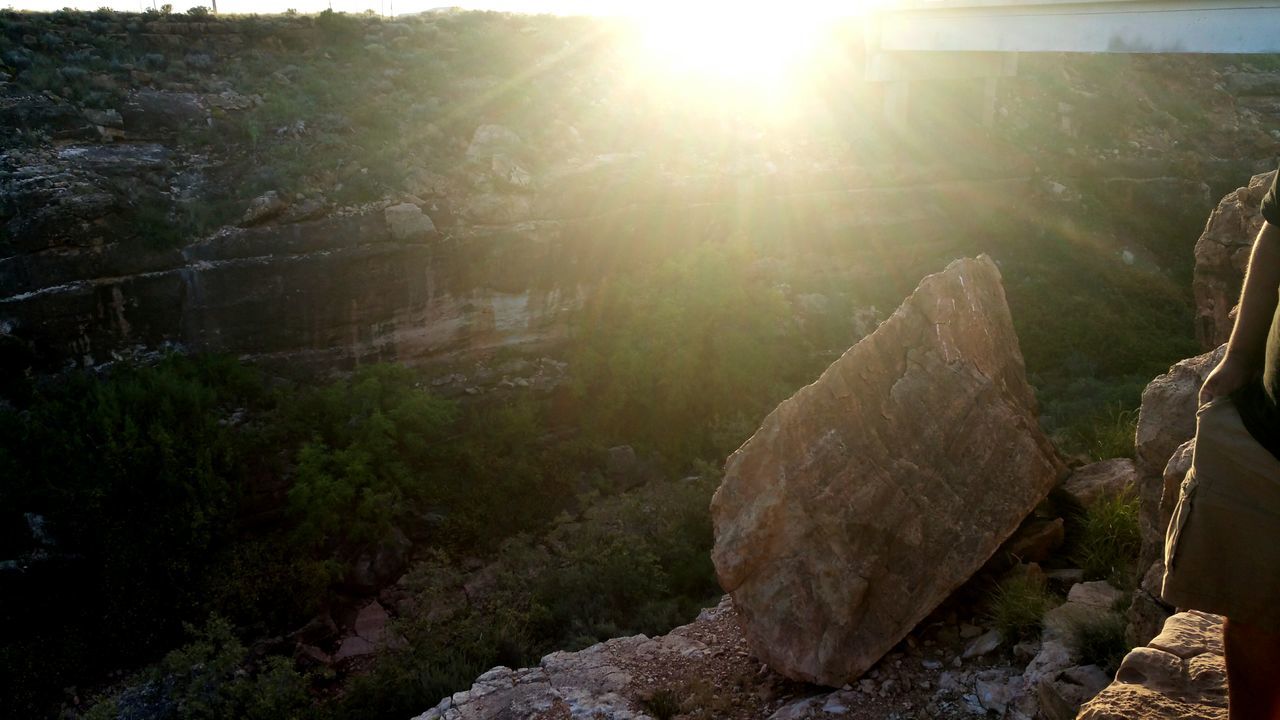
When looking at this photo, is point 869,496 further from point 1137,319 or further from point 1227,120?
point 1227,120

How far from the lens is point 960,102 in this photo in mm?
17234

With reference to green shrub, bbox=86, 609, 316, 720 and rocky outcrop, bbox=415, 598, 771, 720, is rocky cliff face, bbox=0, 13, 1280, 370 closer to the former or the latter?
green shrub, bbox=86, 609, 316, 720

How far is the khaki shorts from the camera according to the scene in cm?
216

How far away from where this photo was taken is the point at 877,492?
520 cm

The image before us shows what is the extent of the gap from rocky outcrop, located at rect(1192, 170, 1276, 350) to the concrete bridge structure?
12.6ft

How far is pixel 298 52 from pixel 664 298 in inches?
321

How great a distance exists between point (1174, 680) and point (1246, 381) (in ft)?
3.87

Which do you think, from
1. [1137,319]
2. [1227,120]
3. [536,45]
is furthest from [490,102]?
[1227,120]

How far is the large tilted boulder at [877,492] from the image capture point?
16.4 ft

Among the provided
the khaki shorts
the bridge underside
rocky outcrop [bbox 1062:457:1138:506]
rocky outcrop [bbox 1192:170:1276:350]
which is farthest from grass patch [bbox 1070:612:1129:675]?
the bridge underside

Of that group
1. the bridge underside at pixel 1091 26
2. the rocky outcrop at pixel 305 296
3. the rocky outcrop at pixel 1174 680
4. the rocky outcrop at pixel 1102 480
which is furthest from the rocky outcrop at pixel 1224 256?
the rocky outcrop at pixel 305 296

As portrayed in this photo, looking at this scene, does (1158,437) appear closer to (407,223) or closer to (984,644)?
(984,644)

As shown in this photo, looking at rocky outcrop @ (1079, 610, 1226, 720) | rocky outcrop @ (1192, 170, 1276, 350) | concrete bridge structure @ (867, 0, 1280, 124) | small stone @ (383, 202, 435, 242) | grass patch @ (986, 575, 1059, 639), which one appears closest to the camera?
rocky outcrop @ (1079, 610, 1226, 720)

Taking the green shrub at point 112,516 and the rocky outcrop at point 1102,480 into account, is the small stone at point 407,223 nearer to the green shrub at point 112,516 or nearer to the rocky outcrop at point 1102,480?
the green shrub at point 112,516
